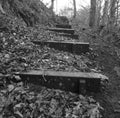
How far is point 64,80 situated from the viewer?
2500mm

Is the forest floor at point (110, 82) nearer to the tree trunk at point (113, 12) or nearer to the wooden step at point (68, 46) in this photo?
the wooden step at point (68, 46)

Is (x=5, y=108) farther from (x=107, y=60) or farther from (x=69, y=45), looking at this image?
(x=107, y=60)

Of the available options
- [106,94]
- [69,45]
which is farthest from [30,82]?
[69,45]

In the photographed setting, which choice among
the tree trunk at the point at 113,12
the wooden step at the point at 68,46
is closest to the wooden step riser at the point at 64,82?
the wooden step at the point at 68,46

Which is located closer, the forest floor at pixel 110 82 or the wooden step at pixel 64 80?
the forest floor at pixel 110 82

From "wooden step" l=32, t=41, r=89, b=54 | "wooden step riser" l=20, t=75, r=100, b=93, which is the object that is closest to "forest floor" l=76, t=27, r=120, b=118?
"wooden step riser" l=20, t=75, r=100, b=93

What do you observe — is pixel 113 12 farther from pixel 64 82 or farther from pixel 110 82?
pixel 64 82

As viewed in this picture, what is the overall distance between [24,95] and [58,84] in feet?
2.03

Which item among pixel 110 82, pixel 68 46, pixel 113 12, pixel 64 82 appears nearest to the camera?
pixel 64 82

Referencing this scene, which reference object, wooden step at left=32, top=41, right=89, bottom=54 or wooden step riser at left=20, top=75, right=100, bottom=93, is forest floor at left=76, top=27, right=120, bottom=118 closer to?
wooden step riser at left=20, top=75, right=100, bottom=93

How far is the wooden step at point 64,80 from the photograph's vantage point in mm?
2461

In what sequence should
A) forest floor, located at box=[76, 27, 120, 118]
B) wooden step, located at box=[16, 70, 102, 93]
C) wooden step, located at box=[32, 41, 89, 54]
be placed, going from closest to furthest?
1. forest floor, located at box=[76, 27, 120, 118]
2. wooden step, located at box=[16, 70, 102, 93]
3. wooden step, located at box=[32, 41, 89, 54]

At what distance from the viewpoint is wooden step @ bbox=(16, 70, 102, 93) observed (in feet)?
8.07

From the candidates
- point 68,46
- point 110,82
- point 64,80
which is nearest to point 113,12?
point 68,46
